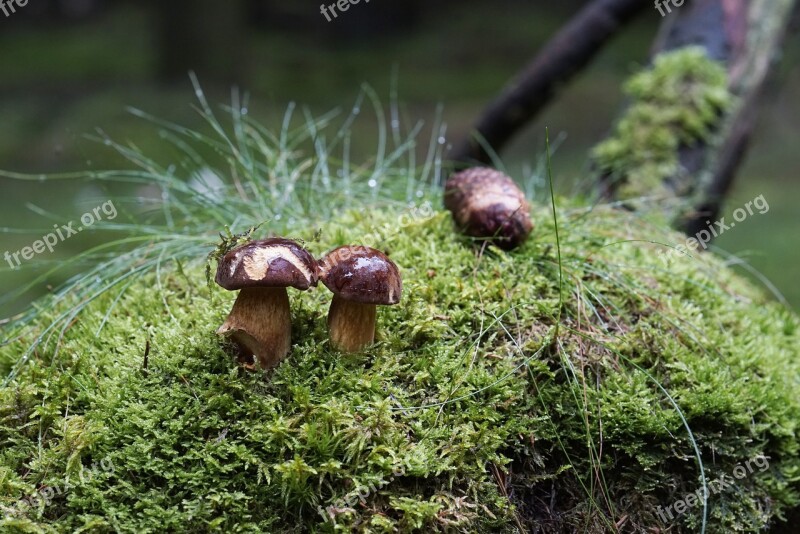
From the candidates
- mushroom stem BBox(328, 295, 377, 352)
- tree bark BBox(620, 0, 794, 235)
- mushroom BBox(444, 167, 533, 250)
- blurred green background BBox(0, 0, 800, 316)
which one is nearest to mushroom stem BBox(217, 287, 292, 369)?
mushroom stem BBox(328, 295, 377, 352)

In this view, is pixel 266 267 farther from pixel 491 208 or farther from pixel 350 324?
pixel 491 208

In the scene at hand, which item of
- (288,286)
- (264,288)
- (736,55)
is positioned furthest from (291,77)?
(288,286)

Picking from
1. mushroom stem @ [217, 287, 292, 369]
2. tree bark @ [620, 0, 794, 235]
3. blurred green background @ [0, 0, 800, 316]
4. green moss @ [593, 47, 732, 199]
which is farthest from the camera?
blurred green background @ [0, 0, 800, 316]

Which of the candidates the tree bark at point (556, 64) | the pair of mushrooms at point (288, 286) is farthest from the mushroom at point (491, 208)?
the tree bark at point (556, 64)

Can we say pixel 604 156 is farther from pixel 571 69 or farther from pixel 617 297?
pixel 617 297

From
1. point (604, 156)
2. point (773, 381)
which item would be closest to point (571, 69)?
point (604, 156)

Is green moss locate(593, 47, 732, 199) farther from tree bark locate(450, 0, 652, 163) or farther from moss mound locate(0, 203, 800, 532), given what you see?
moss mound locate(0, 203, 800, 532)

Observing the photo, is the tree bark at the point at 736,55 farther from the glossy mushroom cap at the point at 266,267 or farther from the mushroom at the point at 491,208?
the glossy mushroom cap at the point at 266,267
